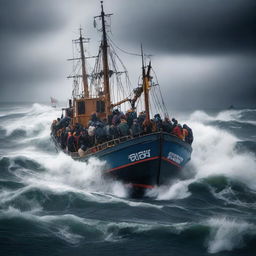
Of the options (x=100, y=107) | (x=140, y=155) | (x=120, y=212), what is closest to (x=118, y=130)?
(x=140, y=155)

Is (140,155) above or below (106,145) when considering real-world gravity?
below

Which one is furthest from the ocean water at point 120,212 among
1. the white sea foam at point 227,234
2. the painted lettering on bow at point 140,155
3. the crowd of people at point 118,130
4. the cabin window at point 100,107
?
the cabin window at point 100,107

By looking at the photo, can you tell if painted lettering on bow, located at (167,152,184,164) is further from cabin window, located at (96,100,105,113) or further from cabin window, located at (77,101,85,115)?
cabin window, located at (77,101,85,115)

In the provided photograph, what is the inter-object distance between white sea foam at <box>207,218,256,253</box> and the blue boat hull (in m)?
4.78

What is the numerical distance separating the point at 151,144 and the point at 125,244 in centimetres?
611

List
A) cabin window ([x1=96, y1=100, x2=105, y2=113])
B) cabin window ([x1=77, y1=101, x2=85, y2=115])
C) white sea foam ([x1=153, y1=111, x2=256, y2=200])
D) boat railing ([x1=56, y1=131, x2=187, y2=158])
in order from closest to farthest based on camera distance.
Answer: boat railing ([x1=56, y1=131, x2=187, y2=158]), white sea foam ([x1=153, y1=111, x2=256, y2=200]), cabin window ([x1=96, y1=100, x2=105, y2=113]), cabin window ([x1=77, y1=101, x2=85, y2=115])

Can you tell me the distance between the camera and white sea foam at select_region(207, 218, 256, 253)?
1034 cm

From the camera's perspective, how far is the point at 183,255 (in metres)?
9.91

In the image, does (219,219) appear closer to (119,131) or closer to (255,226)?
(255,226)

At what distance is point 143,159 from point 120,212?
3098mm

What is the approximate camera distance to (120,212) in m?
13.8

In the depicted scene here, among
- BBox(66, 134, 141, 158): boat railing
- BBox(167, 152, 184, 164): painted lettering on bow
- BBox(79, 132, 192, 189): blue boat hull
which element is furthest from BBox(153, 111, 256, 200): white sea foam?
BBox(66, 134, 141, 158): boat railing

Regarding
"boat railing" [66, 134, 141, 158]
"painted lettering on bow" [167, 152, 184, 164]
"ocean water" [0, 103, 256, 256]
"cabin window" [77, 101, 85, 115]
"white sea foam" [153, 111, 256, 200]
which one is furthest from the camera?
"cabin window" [77, 101, 85, 115]

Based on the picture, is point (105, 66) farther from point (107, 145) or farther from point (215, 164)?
point (215, 164)
